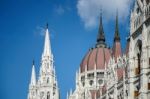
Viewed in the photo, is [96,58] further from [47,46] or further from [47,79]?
[47,46]

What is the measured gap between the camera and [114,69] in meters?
75.9

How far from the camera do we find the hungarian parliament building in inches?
2249

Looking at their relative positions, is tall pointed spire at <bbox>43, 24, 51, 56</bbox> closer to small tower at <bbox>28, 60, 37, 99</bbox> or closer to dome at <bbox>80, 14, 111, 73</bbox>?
dome at <bbox>80, 14, 111, 73</bbox>

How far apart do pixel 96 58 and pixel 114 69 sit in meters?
42.0

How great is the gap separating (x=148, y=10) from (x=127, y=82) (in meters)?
12.0

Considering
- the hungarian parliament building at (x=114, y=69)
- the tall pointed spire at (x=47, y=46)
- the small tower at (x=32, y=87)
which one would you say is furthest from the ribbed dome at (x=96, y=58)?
the small tower at (x=32, y=87)

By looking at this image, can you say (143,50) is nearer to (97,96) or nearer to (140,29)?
(140,29)

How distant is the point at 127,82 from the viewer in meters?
63.2

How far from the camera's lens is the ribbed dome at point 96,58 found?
116312 mm

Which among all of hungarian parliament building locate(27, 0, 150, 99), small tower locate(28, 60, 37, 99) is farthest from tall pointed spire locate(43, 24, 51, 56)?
small tower locate(28, 60, 37, 99)

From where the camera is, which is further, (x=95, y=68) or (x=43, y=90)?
(x=43, y=90)

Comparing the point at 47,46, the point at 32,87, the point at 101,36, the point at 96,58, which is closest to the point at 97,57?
the point at 96,58

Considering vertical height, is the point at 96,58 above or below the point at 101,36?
below

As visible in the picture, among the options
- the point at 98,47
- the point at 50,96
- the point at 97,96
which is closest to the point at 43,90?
the point at 50,96
